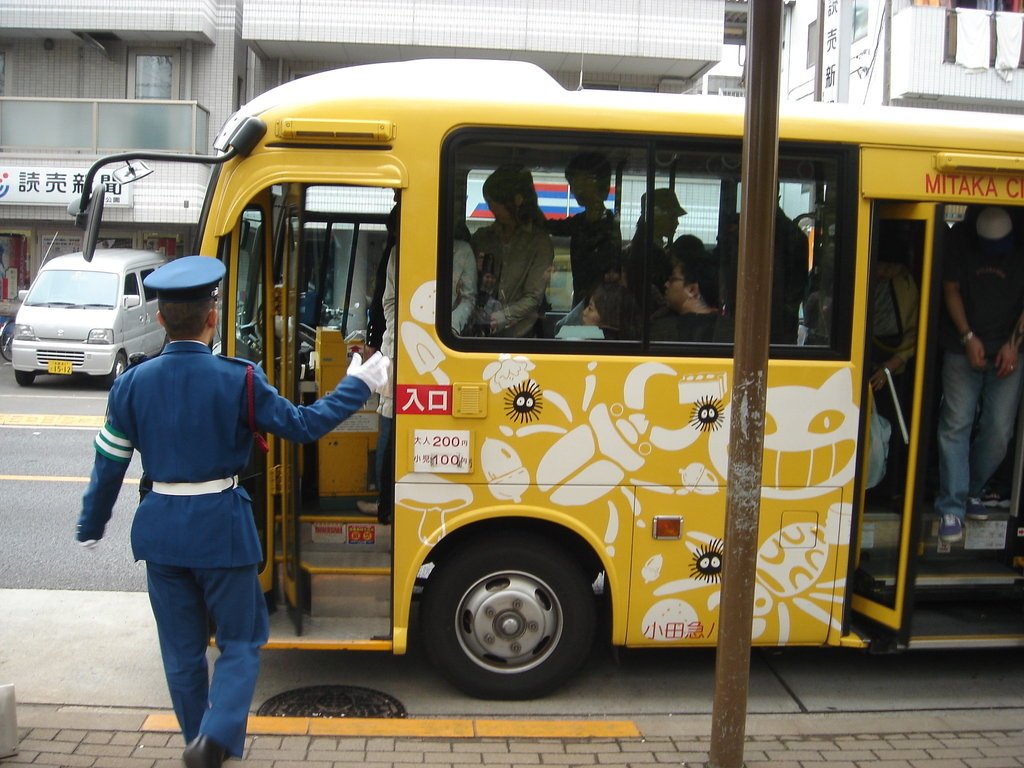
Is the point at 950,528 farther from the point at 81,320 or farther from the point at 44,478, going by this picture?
the point at 81,320

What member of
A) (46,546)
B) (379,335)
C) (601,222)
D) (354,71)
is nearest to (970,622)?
(601,222)

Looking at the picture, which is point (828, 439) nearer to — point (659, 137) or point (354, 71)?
point (659, 137)

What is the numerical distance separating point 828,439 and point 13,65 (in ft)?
75.9

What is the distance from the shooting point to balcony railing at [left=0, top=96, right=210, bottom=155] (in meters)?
21.1

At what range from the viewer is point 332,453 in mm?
5461

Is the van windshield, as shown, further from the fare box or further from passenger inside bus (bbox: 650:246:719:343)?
passenger inside bus (bbox: 650:246:719:343)

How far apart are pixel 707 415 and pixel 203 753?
254 cm

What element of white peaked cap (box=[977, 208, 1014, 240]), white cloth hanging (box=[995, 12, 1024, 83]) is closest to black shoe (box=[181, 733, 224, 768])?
white peaked cap (box=[977, 208, 1014, 240])

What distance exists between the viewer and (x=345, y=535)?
16.5ft

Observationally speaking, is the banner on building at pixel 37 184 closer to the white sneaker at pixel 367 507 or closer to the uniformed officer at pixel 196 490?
the white sneaker at pixel 367 507

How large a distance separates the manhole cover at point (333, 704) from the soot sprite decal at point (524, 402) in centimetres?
149

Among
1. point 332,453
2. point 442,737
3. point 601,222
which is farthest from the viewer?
point 332,453

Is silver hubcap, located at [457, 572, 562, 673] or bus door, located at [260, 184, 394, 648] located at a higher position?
bus door, located at [260, 184, 394, 648]

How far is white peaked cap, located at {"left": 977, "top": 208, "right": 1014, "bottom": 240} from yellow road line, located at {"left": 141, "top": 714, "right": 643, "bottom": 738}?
307 cm
